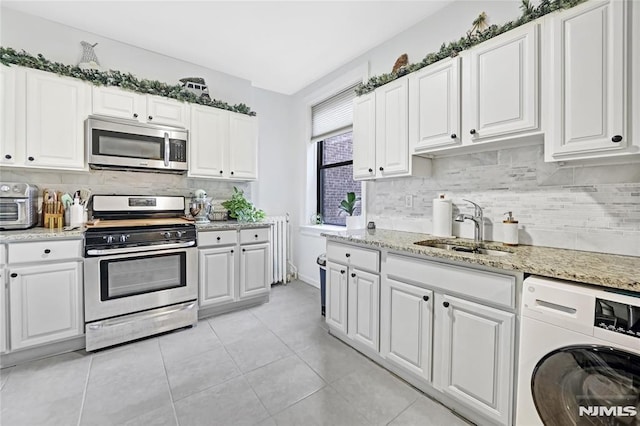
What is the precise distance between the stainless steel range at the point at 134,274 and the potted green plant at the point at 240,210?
0.68 metres

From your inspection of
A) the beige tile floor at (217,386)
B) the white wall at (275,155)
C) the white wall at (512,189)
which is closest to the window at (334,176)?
the white wall at (275,155)

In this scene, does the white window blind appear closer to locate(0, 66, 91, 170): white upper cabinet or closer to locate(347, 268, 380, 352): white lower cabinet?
locate(347, 268, 380, 352): white lower cabinet

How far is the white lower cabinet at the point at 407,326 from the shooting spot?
1702 millimetres

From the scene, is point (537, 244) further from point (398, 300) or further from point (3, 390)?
point (3, 390)

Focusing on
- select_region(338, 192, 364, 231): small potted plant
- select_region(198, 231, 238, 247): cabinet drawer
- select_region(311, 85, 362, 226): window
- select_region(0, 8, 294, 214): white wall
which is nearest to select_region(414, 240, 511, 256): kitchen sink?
select_region(338, 192, 364, 231): small potted plant

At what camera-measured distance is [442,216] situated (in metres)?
2.22

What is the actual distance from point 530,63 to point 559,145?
1.66 ft

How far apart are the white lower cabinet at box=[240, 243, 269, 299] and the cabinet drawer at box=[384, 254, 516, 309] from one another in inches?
68.4

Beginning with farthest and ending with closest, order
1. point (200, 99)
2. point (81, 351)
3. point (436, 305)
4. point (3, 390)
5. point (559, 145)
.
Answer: point (200, 99)
point (81, 351)
point (3, 390)
point (436, 305)
point (559, 145)

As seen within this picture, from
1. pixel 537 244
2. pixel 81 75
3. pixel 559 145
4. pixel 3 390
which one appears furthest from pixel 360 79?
pixel 3 390

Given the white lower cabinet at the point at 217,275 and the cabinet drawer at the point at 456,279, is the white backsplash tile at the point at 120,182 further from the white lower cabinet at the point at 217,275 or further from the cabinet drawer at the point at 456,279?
the cabinet drawer at the point at 456,279

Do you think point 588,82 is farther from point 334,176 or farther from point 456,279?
point 334,176

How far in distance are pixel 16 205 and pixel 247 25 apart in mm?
2538

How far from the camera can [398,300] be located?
1.88 meters
